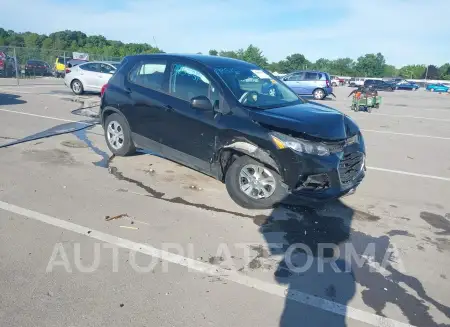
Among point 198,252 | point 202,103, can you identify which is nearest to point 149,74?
point 202,103

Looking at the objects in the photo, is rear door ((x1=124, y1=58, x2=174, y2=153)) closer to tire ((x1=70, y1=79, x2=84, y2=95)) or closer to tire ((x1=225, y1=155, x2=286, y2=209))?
tire ((x1=225, y1=155, x2=286, y2=209))

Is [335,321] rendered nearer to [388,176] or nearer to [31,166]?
[388,176]

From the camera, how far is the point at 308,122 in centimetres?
416

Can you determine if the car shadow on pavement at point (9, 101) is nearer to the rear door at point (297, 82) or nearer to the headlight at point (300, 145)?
the headlight at point (300, 145)

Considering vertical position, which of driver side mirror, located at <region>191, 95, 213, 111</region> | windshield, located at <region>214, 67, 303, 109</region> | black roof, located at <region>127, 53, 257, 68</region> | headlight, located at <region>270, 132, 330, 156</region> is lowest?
headlight, located at <region>270, 132, 330, 156</region>

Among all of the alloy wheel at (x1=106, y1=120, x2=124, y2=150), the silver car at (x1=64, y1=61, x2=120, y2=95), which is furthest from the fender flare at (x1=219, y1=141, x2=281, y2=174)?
the silver car at (x1=64, y1=61, x2=120, y2=95)

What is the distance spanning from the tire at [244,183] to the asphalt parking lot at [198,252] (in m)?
0.14

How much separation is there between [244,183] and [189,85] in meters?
1.62

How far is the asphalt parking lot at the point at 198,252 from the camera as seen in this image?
2.66 meters

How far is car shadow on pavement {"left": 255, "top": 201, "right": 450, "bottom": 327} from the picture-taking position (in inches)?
107

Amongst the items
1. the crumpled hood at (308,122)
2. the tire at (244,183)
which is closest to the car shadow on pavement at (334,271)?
the tire at (244,183)

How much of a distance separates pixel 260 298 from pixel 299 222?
4.93 feet

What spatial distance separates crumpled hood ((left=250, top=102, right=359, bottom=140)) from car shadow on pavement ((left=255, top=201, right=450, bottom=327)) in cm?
103

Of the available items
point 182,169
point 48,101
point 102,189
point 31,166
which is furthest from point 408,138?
point 48,101
